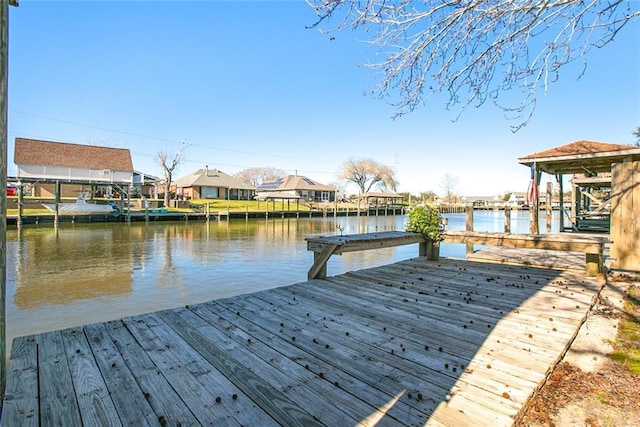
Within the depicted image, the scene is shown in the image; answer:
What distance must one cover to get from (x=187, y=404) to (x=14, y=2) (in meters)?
2.57

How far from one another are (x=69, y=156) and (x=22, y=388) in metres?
41.3

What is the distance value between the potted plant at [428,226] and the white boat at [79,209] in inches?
1086

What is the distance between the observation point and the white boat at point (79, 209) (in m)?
25.4

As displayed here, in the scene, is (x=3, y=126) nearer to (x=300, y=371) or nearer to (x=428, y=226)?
(x=300, y=371)

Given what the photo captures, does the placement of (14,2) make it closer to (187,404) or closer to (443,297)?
(187,404)

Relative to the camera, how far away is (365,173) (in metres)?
69.7

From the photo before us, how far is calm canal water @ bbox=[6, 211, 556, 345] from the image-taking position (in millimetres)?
7138

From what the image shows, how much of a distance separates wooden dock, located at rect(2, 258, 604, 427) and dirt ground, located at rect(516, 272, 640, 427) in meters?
0.09

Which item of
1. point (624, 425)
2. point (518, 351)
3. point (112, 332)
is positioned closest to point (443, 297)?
point (518, 351)

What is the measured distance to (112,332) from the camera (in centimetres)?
310

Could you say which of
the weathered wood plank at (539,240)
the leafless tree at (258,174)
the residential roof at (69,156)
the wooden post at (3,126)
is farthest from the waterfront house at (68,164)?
the leafless tree at (258,174)

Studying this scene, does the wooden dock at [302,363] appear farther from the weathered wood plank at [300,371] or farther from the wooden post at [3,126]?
the wooden post at [3,126]

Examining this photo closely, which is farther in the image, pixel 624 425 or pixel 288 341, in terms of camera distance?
pixel 288 341

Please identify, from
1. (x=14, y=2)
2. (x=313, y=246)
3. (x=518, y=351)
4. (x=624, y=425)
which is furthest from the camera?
(x=313, y=246)
